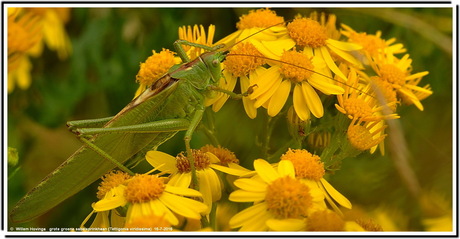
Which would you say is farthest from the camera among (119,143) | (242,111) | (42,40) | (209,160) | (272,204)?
(42,40)

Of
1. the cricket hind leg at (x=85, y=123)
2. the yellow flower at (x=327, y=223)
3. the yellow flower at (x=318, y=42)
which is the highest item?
the yellow flower at (x=318, y=42)

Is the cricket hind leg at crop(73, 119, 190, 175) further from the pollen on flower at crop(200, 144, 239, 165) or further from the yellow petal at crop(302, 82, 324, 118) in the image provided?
the yellow petal at crop(302, 82, 324, 118)

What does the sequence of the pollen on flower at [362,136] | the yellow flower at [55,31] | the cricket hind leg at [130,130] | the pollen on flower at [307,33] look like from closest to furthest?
the pollen on flower at [362,136], the cricket hind leg at [130,130], the pollen on flower at [307,33], the yellow flower at [55,31]

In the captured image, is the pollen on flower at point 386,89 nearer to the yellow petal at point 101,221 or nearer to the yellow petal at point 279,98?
the yellow petal at point 279,98

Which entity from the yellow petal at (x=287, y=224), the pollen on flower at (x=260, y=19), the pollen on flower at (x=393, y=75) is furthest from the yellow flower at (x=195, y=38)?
the yellow petal at (x=287, y=224)

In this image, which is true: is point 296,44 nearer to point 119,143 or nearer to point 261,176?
point 261,176

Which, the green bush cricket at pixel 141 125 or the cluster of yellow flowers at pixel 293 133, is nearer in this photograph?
the cluster of yellow flowers at pixel 293 133

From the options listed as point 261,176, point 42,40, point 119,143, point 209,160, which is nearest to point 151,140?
point 119,143
